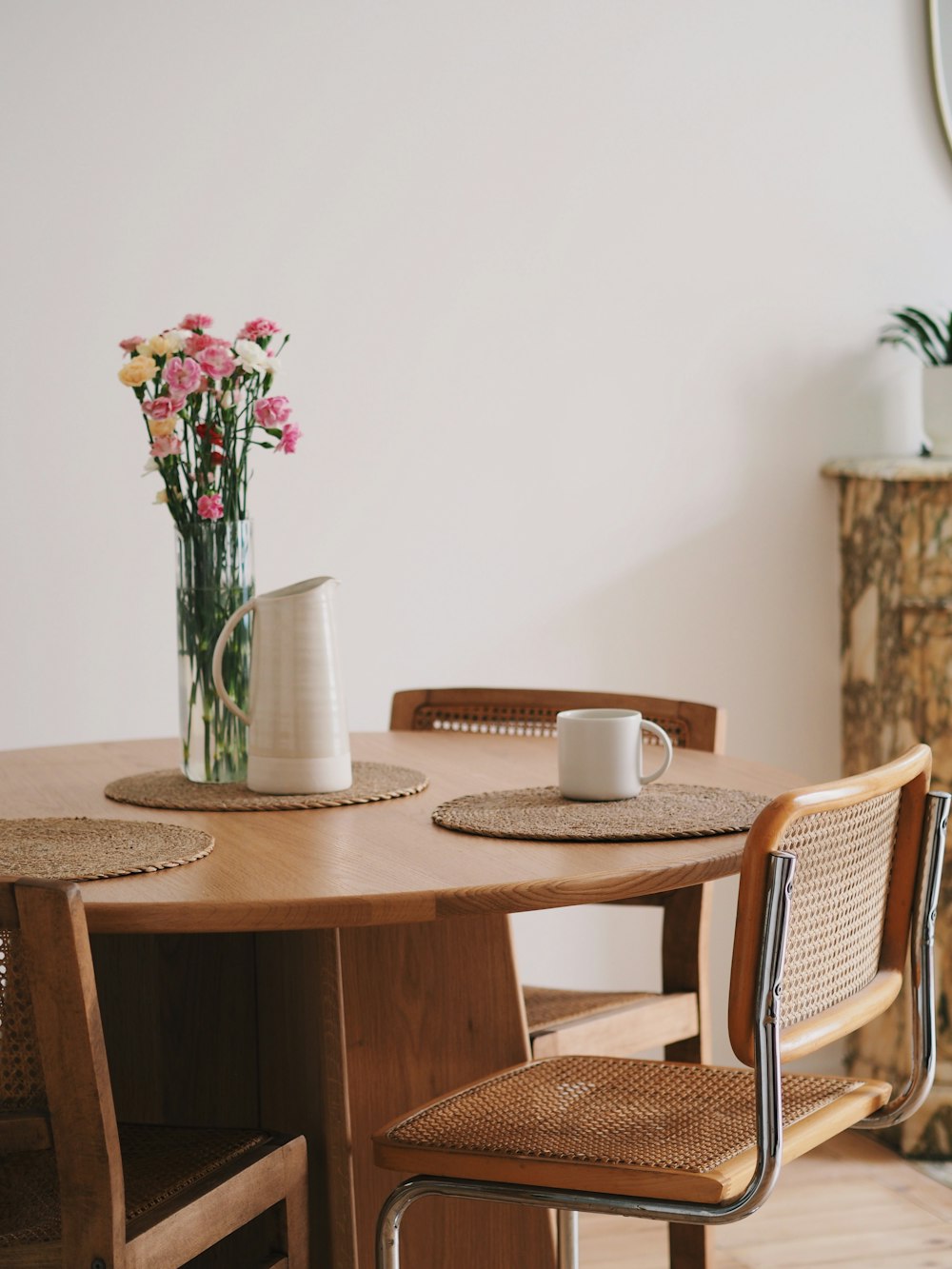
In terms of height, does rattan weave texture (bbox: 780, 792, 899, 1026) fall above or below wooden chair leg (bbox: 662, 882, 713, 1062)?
above

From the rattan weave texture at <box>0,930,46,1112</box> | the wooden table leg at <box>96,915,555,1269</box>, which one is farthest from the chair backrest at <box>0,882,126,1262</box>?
the wooden table leg at <box>96,915,555,1269</box>

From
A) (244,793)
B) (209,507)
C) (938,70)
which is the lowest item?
(244,793)

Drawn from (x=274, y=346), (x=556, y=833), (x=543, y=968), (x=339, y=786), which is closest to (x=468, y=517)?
(x=274, y=346)

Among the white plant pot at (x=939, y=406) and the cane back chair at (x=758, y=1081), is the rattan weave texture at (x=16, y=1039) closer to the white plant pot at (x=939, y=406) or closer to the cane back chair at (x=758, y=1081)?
the cane back chair at (x=758, y=1081)

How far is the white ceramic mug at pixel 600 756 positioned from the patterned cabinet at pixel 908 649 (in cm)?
129

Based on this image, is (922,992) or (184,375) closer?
(922,992)

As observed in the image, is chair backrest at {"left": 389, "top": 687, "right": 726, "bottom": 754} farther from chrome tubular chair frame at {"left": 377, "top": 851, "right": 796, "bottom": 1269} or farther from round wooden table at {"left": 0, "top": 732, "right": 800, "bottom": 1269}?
chrome tubular chair frame at {"left": 377, "top": 851, "right": 796, "bottom": 1269}

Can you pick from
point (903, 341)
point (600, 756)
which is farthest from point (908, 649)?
point (600, 756)

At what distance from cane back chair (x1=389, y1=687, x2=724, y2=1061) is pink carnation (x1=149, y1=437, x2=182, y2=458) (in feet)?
2.35

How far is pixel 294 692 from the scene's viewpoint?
1.60 meters

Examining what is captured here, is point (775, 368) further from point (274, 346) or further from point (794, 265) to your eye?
point (274, 346)

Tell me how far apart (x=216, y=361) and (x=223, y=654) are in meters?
0.31

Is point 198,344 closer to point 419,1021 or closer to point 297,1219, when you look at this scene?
point 419,1021

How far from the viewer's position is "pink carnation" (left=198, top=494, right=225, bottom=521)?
5.47 feet
